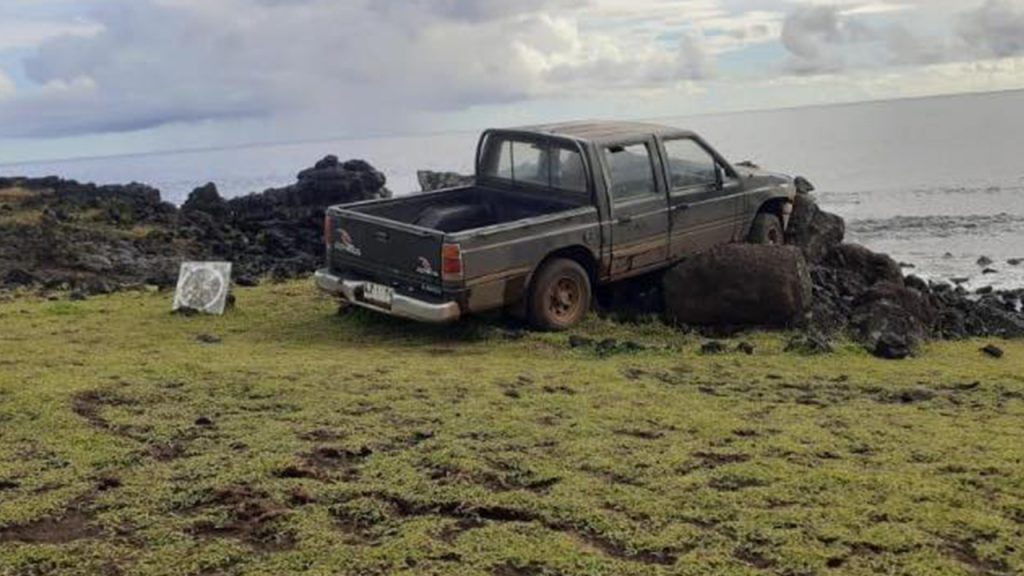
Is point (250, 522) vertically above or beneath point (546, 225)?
beneath

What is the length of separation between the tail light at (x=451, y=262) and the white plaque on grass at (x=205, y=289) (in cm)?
328

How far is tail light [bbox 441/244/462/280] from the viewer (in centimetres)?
996

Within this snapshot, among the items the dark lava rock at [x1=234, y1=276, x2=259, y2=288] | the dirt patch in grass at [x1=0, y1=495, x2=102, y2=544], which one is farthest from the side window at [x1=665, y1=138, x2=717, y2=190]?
the dirt patch in grass at [x1=0, y1=495, x2=102, y2=544]

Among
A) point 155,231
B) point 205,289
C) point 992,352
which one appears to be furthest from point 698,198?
point 155,231

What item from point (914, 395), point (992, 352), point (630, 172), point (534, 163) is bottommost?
point (992, 352)

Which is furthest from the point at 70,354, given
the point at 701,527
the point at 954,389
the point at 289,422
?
the point at 954,389

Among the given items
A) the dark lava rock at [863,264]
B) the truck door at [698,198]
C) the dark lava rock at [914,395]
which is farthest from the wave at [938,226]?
the dark lava rock at [914,395]

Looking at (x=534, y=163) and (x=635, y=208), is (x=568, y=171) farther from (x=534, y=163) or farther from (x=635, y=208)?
(x=635, y=208)

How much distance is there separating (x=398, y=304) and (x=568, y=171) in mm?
2413

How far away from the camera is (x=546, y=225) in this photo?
418 inches

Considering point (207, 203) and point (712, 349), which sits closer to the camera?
point (712, 349)

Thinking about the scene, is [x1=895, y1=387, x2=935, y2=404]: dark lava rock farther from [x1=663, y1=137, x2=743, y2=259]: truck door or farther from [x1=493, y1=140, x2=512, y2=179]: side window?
[x1=493, y1=140, x2=512, y2=179]: side window

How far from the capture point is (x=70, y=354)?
9375 mm

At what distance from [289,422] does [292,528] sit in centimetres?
194
